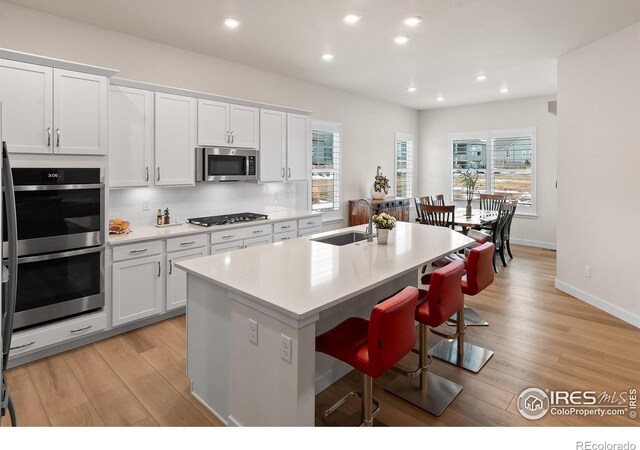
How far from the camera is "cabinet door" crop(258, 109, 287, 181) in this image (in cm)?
507

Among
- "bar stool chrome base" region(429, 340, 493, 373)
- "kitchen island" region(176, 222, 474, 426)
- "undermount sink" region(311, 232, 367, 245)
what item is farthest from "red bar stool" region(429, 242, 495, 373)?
"undermount sink" region(311, 232, 367, 245)

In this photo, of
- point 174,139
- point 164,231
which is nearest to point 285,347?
point 164,231

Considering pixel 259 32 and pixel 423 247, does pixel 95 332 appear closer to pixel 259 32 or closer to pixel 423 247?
pixel 423 247

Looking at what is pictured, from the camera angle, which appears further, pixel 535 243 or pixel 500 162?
pixel 500 162

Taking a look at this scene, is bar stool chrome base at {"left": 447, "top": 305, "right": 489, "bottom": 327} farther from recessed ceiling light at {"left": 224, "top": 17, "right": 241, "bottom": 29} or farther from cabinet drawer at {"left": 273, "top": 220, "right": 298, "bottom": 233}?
recessed ceiling light at {"left": 224, "top": 17, "right": 241, "bottom": 29}

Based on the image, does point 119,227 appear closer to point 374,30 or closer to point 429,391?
point 429,391

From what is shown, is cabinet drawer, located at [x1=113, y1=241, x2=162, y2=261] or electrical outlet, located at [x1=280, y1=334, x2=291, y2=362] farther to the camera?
cabinet drawer, located at [x1=113, y1=241, x2=162, y2=261]

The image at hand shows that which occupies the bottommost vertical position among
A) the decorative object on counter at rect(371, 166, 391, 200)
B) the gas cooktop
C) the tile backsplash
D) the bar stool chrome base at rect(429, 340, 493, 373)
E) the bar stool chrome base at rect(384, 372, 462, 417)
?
the bar stool chrome base at rect(384, 372, 462, 417)

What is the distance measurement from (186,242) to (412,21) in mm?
3144

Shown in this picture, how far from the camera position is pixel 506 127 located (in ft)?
26.0

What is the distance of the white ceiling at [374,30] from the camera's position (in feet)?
11.3

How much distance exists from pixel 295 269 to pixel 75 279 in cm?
208

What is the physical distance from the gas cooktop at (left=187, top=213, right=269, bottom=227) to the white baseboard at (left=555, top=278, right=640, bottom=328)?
12.9 feet

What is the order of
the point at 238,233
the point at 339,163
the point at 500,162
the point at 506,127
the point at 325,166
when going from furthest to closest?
the point at 500,162, the point at 506,127, the point at 339,163, the point at 325,166, the point at 238,233
